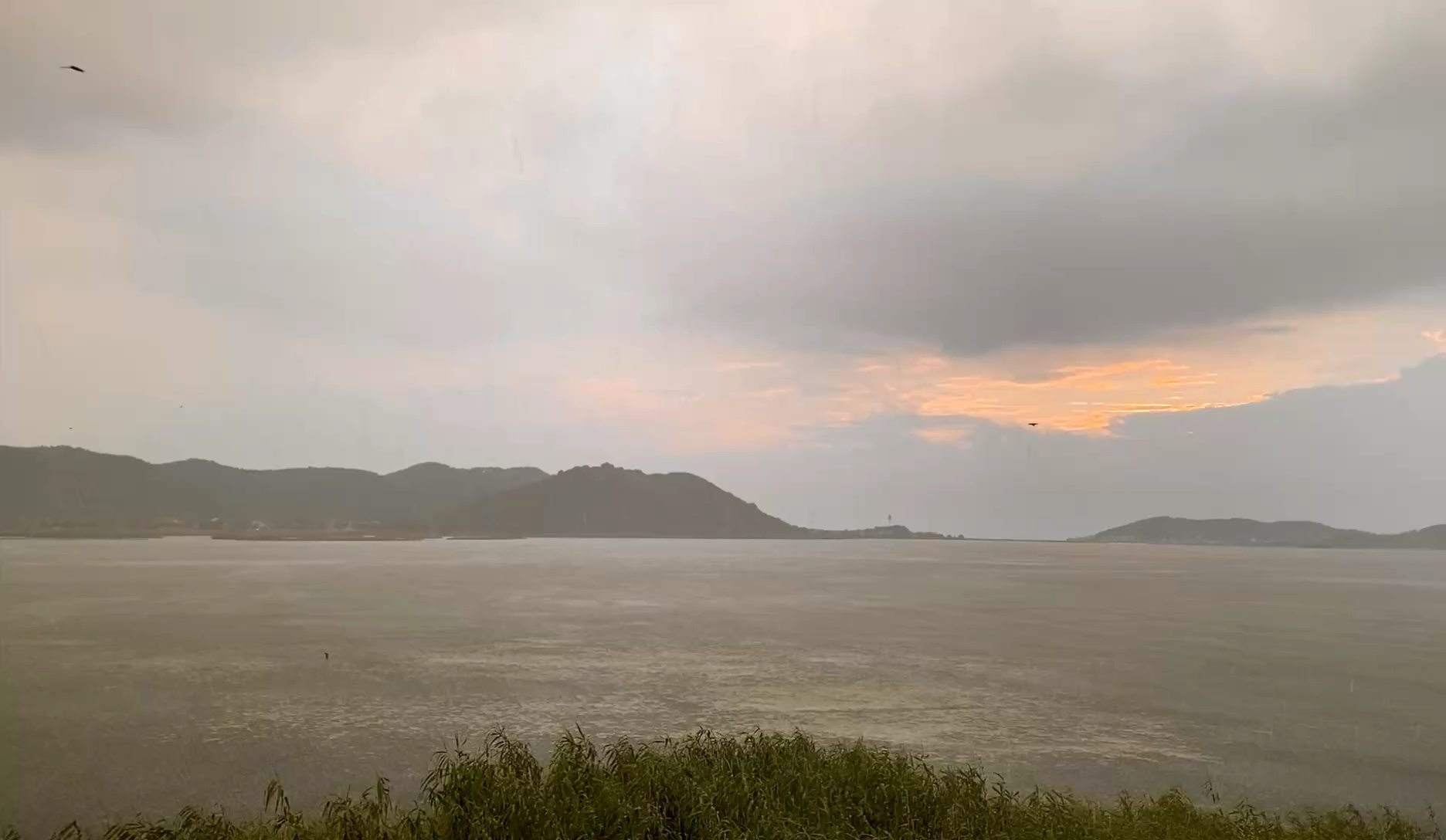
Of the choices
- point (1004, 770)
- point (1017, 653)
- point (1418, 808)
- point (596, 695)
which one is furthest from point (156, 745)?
point (1017, 653)

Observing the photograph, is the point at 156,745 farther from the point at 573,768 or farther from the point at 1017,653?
the point at 1017,653

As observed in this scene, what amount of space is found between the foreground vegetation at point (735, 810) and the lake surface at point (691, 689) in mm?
4531

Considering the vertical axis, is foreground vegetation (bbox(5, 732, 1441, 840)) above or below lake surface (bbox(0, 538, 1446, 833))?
above

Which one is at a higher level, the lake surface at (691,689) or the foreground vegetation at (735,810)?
the foreground vegetation at (735,810)

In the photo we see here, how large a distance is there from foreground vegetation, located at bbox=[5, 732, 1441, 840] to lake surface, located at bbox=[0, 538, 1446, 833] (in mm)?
4531

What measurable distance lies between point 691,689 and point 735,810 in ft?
81.1

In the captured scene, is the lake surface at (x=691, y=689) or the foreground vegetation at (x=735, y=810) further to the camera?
the lake surface at (x=691, y=689)

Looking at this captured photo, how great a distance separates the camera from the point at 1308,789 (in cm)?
2755

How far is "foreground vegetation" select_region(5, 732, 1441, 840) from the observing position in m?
17.6

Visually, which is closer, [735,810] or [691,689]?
[735,810]

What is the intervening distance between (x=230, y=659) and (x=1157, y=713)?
172ft

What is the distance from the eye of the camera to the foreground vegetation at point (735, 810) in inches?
694

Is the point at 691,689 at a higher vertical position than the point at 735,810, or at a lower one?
lower

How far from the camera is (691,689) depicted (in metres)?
42.5
